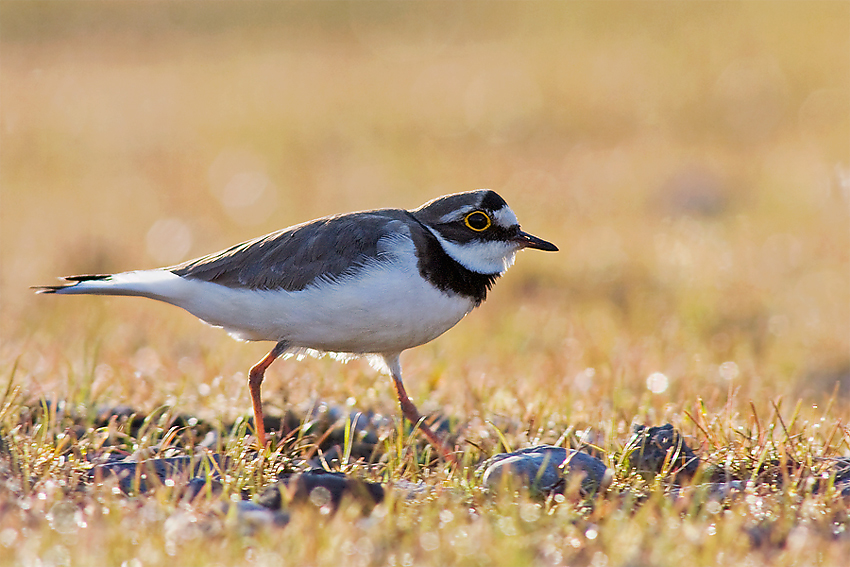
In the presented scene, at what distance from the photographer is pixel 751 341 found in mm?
7824

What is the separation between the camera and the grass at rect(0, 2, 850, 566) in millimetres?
3432

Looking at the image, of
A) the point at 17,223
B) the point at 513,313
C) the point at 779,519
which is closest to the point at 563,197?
the point at 513,313

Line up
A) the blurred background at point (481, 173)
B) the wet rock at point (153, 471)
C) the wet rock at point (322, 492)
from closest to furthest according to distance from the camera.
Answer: the wet rock at point (322, 492) < the wet rock at point (153, 471) < the blurred background at point (481, 173)

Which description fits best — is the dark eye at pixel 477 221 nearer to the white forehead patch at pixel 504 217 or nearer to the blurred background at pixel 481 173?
the white forehead patch at pixel 504 217

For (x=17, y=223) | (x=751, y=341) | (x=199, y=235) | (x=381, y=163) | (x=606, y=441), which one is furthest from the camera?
(x=381, y=163)

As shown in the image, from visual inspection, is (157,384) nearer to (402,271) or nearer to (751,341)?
(402,271)

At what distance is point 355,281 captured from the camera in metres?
4.38

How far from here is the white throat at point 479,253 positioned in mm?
4680

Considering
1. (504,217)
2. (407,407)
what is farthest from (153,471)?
(504,217)

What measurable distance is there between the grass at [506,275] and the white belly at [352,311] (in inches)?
20.3

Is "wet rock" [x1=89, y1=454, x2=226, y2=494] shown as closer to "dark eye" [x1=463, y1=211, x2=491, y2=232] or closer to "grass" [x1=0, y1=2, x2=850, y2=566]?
"grass" [x1=0, y1=2, x2=850, y2=566]

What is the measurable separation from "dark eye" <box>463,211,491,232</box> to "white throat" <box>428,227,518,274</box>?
87 mm

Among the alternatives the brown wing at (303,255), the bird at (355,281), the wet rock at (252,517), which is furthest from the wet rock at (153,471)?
the brown wing at (303,255)

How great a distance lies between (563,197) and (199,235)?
16.7 feet
